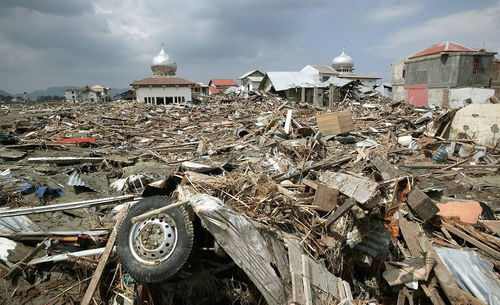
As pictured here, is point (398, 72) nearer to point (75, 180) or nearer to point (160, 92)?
point (160, 92)

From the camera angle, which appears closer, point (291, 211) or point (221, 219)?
point (221, 219)

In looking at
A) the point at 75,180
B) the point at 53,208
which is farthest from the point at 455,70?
the point at 53,208

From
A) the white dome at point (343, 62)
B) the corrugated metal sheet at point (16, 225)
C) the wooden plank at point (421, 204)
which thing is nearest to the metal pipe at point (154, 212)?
the corrugated metal sheet at point (16, 225)

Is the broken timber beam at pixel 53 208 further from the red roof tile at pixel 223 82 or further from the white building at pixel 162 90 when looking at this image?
the red roof tile at pixel 223 82

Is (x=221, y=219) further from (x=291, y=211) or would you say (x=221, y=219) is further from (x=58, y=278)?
(x=58, y=278)

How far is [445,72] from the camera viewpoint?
Answer: 26031mm

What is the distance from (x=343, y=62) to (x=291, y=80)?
3192cm

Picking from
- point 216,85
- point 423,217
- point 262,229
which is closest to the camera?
point 262,229

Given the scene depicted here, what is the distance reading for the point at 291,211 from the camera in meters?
3.84

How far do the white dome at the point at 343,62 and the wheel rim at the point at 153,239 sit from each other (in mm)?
63663

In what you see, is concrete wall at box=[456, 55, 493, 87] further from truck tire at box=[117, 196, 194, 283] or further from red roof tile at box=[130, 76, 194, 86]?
red roof tile at box=[130, 76, 194, 86]

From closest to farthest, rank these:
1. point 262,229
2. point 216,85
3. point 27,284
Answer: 1. point 262,229
2. point 27,284
3. point 216,85

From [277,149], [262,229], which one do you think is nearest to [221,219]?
[262,229]

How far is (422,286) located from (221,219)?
9.72 feet
